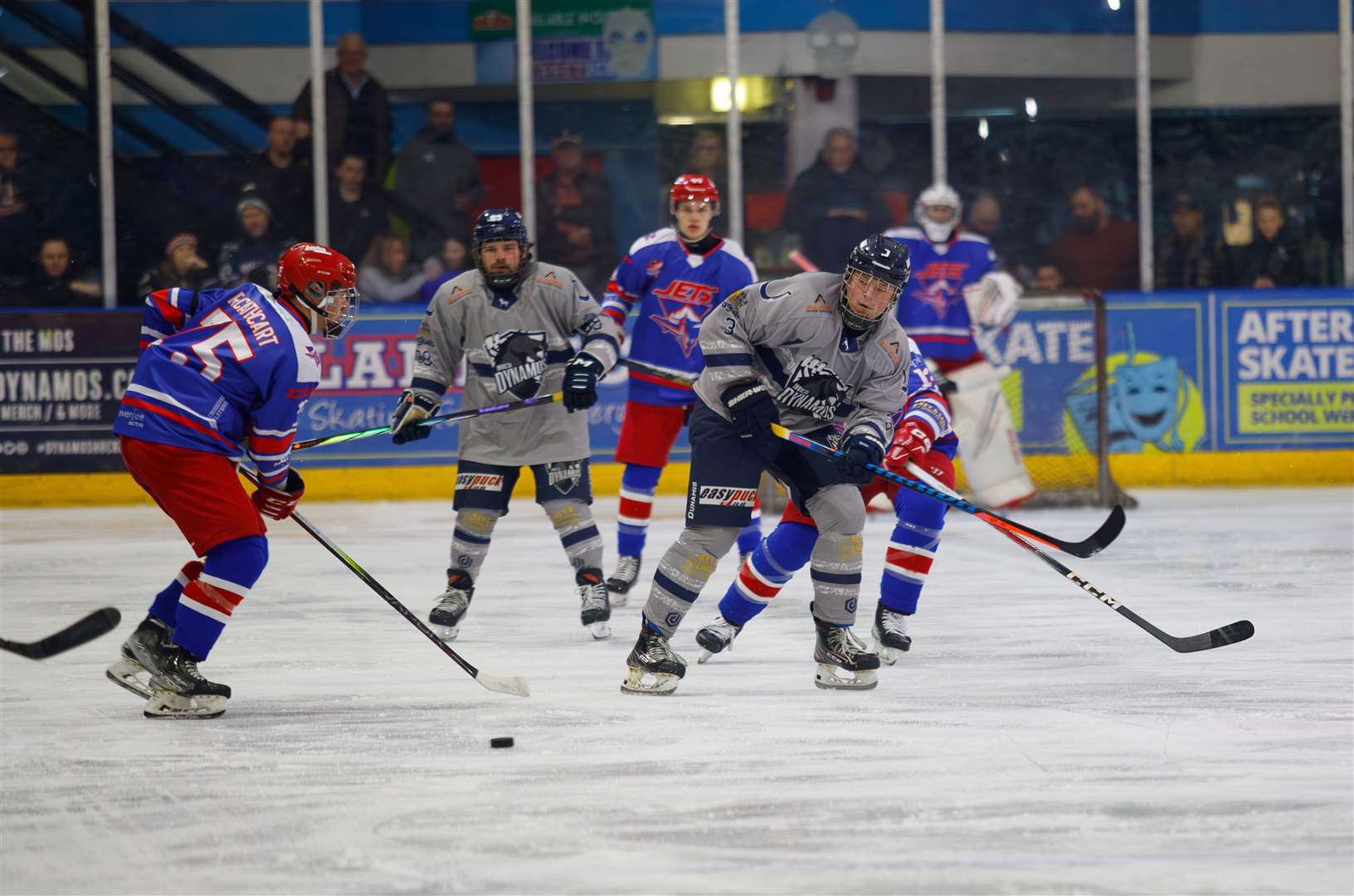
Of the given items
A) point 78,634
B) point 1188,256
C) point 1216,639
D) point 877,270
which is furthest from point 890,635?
point 1188,256

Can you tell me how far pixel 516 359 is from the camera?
4.56m

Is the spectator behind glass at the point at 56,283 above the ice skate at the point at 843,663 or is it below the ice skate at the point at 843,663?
above

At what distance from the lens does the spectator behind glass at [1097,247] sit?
8.83 metres

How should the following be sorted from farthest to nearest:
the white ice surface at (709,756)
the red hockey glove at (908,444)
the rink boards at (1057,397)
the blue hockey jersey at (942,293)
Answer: the rink boards at (1057,397)
the blue hockey jersey at (942,293)
the red hockey glove at (908,444)
the white ice surface at (709,756)

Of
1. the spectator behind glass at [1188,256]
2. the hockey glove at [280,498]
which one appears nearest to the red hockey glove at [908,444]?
the hockey glove at [280,498]

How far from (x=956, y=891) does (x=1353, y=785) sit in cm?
94

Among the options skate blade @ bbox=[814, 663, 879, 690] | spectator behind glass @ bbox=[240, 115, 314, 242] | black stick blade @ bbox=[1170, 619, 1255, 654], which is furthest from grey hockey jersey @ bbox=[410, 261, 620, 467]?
spectator behind glass @ bbox=[240, 115, 314, 242]

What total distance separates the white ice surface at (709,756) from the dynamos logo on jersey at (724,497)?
42cm

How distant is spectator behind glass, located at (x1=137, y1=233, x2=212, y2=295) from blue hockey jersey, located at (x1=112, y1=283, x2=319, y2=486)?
17.1ft

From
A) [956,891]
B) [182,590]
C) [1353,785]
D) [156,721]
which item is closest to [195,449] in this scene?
[182,590]

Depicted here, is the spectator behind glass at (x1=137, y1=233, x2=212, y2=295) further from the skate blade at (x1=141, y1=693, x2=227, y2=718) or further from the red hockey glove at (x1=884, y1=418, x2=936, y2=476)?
the red hockey glove at (x1=884, y1=418, x2=936, y2=476)

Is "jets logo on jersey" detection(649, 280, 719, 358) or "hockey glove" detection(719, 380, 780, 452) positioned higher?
"jets logo on jersey" detection(649, 280, 719, 358)

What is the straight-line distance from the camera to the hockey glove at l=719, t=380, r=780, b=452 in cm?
352

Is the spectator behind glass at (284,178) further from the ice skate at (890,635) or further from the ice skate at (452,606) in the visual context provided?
the ice skate at (890,635)
